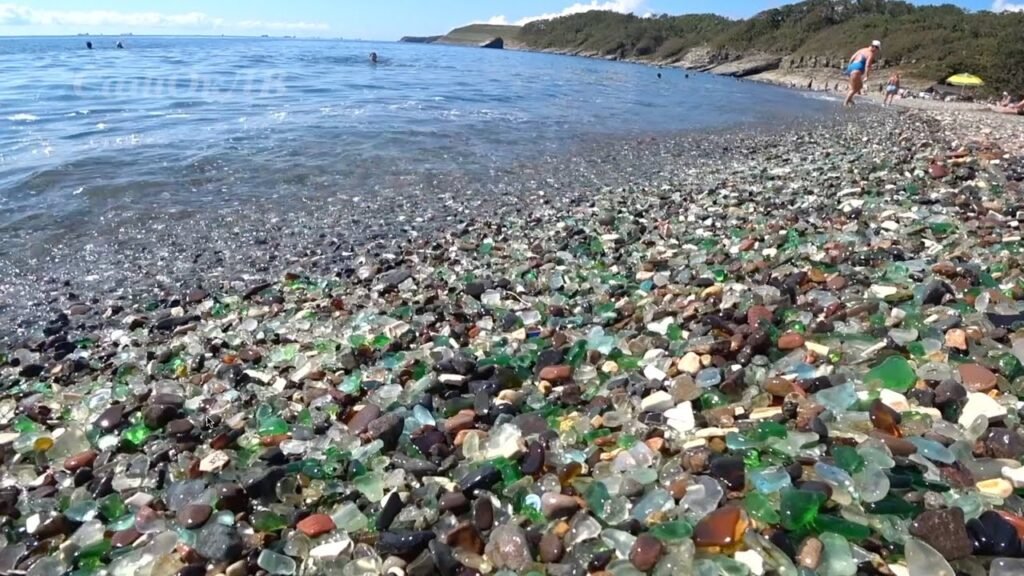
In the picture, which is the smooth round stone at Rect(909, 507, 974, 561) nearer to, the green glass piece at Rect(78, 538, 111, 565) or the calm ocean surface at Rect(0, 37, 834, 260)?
the green glass piece at Rect(78, 538, 111, 565)

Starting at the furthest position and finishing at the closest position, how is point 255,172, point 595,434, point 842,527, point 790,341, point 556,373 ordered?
point 255,172, point 556,373, point 790,341, point 595,434, point 842,527

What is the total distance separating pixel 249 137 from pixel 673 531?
13434 millimetres

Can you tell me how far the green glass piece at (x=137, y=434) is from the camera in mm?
3271

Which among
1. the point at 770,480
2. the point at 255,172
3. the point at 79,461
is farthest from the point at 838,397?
the point at 255,172

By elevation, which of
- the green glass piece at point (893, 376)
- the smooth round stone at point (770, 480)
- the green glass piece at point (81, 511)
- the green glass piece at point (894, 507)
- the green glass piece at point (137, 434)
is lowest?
the green glass piece at point (137, 434)

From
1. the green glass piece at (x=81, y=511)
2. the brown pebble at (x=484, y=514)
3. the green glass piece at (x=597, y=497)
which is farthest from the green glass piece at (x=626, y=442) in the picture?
the green glass piece at (x=81, y=511)

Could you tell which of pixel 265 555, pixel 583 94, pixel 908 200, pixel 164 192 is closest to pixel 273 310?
pixel 265 555

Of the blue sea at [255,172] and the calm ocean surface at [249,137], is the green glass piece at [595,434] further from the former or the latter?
the calm ocean surface at [249,137]

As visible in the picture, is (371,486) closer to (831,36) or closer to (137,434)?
(137,434)

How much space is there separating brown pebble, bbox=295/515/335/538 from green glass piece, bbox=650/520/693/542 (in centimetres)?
127

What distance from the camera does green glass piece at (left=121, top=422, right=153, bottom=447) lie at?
3.27 m

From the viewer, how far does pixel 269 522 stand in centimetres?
245

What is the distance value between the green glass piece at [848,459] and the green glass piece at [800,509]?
0.82ft

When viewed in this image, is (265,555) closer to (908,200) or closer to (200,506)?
(200,506)
